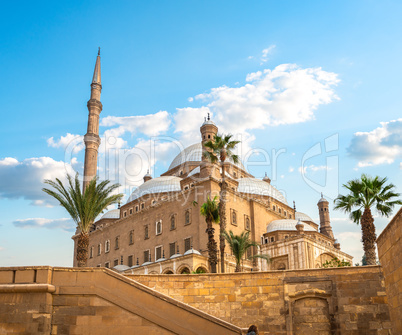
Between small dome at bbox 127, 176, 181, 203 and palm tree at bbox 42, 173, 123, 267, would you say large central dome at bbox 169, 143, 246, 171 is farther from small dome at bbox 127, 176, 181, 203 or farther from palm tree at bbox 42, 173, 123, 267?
palm tree at bbox 42, 173, 123, 267

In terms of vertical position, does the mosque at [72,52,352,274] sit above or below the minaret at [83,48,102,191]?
below

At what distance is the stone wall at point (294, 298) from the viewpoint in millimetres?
13094

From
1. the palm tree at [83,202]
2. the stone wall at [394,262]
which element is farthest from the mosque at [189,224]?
the stone wall at [394,262]

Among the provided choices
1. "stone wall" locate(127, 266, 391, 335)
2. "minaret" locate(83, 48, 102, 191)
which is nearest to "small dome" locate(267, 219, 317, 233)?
"minaret" locate(83, 48, 102, 191)

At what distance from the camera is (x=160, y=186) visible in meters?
39.6

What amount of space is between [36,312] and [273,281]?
719 cm

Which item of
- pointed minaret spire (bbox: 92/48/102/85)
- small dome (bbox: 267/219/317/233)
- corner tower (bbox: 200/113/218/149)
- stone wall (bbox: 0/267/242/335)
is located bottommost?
stone wall (bbox: 0/267/242/335)

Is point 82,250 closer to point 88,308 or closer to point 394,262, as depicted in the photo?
point 88,308

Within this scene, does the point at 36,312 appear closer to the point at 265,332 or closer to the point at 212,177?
the point at 265,332

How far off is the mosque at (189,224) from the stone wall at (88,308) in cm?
1517

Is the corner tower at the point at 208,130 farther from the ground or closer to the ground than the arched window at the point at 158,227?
farther from the ground

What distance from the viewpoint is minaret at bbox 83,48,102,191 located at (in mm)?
39812

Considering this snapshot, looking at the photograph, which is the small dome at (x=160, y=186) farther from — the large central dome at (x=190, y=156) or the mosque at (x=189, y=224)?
the large central dome at (x=190, y=156)

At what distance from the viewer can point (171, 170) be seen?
144ft
